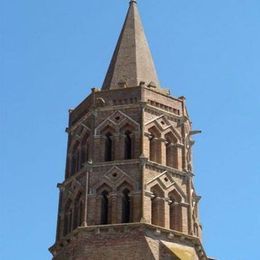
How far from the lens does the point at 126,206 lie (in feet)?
107

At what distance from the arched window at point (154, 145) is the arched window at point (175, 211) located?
1787 millimetres

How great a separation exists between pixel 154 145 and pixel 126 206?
3465mm

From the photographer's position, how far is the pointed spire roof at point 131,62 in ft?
121

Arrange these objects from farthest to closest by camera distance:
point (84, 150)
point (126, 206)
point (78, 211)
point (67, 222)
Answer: point (84, 150), point (67, 222), point (78, 211), point (126, 206)

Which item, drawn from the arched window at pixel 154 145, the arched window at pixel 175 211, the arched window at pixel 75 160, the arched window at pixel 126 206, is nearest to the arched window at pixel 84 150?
the arched window at pixel 75 160

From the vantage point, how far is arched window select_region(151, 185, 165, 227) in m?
32.2

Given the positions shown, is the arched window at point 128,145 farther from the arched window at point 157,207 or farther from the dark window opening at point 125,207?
the arched window at point 157,207

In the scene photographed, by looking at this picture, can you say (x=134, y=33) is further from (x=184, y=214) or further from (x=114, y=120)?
(x=184, y=214)

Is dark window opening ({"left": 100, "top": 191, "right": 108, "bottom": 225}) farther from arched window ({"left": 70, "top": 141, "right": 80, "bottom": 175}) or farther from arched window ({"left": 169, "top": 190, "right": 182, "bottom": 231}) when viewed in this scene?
arched window ({"left": 169, "top": 190, "right": 182, "bottom": 231})

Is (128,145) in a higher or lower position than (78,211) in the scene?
higher

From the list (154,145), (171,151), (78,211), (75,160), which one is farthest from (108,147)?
(78,211)

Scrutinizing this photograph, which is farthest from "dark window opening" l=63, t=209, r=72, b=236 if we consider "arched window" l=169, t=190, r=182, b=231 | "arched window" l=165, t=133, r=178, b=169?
"arched window" l=165, t=133, r=178, b=169

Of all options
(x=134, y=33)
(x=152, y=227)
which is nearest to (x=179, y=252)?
(x=152, y=227)

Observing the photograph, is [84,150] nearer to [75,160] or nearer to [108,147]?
[75,160]
